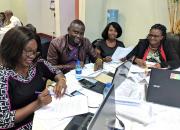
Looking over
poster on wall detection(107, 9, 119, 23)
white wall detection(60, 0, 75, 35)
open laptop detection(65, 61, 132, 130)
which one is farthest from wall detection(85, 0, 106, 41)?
open laptop detection(65, 61, 132, 130)

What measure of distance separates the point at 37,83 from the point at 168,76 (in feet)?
2.93

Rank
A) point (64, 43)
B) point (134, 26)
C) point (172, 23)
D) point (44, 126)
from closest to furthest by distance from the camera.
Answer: point (44, 126) → point (64, 43) → point (172, 23) → point (134, 26)

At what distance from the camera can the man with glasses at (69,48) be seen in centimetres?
260

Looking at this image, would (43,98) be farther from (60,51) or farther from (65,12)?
(65,12)

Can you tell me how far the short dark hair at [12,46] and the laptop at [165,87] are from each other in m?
0.89

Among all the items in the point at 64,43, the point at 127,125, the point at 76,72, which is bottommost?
the point at 127,125

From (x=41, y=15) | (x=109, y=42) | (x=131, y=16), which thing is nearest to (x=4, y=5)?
(x=41, y=15)

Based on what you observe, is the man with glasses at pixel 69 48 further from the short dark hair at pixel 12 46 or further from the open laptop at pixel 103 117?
the short dark hair at pixel 12 46

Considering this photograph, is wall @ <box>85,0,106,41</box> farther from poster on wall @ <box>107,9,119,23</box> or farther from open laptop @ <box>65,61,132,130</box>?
open laptop @ <box>65,61,132,130</box>

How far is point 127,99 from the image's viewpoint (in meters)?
1.67

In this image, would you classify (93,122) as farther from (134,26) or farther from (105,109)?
(134,26)

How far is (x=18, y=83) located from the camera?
5.21 feet

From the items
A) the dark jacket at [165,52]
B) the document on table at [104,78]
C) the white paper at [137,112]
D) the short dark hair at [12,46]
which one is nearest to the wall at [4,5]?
the dark jacket at [165,52]

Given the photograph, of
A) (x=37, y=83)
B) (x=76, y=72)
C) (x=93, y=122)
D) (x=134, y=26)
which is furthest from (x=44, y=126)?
(x=134, y=26)
